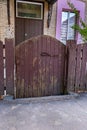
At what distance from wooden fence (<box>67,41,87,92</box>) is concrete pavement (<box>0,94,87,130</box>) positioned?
0.47m

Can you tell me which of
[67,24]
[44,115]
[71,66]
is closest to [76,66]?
[71,66]

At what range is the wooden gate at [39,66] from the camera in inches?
113

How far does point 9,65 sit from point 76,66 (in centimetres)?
137

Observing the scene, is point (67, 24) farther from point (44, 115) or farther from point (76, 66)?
point (44, 115)

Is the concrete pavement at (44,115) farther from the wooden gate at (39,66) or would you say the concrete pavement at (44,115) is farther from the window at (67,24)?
the window at (67,24)

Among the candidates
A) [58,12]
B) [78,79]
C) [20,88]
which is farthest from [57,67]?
[58,12]

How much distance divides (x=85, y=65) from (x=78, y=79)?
13.3 inches

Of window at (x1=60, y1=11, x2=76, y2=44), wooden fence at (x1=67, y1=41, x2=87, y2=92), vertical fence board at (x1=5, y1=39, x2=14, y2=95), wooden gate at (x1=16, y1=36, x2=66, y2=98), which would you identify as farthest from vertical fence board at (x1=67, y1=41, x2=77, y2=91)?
window at (x1=60, y1=11, x2=76, y2=44)

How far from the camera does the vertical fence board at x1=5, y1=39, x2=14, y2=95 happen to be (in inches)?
106

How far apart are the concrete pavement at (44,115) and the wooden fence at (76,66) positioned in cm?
47

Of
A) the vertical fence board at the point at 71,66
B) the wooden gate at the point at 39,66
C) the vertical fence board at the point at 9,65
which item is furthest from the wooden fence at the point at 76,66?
the vertical fence board at the point at 9,65

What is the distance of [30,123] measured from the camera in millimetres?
2061

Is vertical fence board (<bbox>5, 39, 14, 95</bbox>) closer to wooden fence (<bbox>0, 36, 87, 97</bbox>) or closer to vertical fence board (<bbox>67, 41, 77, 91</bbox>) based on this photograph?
wooden fence (<bbox>0, 36, 87, 97</bbox>)

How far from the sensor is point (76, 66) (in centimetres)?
317
